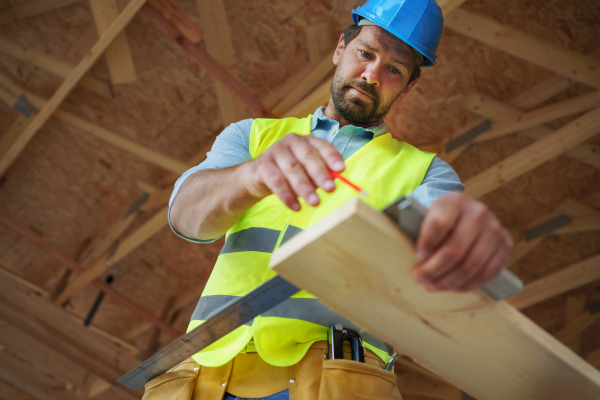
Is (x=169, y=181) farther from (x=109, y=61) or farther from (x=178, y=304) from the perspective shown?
(x=178, y=304)

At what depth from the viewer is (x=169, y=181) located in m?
4.39

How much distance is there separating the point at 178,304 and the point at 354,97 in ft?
14.8

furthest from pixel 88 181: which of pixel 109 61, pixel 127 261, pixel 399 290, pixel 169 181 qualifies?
pixel 399 290

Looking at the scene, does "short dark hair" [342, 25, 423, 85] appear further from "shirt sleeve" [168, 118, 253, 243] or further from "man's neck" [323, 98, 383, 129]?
"shirt sleeve" [168, 118, 253, 243]

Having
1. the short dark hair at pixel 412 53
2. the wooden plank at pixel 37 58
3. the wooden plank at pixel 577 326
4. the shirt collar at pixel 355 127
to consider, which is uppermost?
the wooden plank at pixel 37 58

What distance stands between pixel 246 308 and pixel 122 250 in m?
3.70

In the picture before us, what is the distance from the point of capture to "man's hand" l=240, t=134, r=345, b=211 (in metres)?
0.72

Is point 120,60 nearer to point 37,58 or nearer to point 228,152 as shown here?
point 37,58

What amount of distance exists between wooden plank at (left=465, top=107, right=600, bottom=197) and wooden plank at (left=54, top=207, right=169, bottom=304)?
2478 millimetres

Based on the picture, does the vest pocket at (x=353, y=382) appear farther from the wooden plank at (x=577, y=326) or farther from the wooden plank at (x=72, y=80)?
the wooden plank at (x=577, y=326)

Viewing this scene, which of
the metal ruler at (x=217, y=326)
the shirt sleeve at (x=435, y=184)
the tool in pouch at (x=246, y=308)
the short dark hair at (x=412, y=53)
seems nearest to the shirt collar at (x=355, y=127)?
the shirt sleeve at (x=435, y=184)

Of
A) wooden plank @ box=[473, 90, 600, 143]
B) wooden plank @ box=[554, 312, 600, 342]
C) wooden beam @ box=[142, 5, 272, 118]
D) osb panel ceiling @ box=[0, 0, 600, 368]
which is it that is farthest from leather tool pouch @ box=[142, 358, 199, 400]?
wooden plank @ box=[554, 312, 600, 342]

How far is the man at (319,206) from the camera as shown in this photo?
65 cm

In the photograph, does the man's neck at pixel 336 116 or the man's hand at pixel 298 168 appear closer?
the man's hand at pixel 298 168
